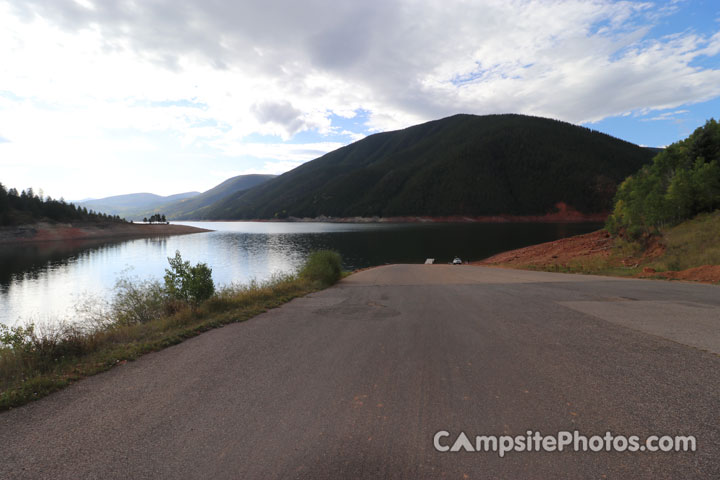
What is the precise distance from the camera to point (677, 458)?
2760 millimetres

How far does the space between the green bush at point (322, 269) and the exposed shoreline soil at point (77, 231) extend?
8986 centimetres

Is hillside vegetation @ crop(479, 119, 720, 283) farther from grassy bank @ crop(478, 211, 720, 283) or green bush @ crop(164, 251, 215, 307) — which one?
green bush @ crop(164, 251, 215, 307)

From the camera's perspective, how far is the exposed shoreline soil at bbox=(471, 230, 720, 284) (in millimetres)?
15023

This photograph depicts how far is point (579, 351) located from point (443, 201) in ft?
542

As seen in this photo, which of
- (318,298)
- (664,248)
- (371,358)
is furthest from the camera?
(664,248)

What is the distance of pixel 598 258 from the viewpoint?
26.3m

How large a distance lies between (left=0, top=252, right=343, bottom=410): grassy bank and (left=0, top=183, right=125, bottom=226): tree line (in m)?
98.2

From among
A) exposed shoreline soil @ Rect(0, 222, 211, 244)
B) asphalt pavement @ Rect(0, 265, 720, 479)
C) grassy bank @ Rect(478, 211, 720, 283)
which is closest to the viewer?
asphalt pavement @ Rect(0, 265, 720, 479)

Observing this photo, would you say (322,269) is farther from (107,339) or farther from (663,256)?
(663,256)

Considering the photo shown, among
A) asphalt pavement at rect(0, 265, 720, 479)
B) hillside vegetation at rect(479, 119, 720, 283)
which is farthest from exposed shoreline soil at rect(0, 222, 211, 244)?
hillside vegetation at rect(479, 119, 720, 283)

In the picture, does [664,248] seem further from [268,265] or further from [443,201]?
[443,201]

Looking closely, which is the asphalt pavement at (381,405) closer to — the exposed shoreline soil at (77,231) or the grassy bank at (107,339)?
the grassy bank at (107,339)

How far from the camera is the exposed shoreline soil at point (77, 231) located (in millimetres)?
71438

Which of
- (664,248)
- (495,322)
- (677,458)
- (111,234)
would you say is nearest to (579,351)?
(495,322)
